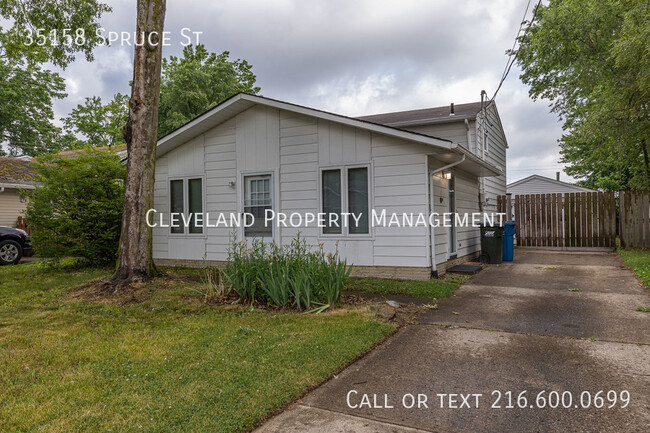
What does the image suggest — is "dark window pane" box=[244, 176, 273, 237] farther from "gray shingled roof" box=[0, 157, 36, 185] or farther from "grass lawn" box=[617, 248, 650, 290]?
"gray shingled roof" box=[0, 157, 36, 185]

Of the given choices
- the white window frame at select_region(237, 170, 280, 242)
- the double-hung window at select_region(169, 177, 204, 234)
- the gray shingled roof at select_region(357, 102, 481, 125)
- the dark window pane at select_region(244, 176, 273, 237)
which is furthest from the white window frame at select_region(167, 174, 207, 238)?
the gray shingled roof at select_region(357, 102, 481, 125)

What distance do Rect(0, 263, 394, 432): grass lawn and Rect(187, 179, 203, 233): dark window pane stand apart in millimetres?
3853

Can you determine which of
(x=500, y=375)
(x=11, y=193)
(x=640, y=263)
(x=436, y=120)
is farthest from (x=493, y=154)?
(x=11, y=193)

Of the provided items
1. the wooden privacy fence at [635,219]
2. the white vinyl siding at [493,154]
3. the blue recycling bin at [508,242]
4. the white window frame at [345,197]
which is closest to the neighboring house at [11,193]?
the white window frame at [345,197]

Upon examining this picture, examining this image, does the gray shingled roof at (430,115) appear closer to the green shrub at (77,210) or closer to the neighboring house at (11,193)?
the green shrub at (77,210)

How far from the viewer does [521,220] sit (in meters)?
13.9

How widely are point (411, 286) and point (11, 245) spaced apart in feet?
36.5

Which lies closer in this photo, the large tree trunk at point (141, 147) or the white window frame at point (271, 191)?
the large tree trunk at point (141, 147)

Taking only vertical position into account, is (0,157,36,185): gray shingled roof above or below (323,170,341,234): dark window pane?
above

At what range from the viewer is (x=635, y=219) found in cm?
1191

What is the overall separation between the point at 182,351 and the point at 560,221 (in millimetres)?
13369

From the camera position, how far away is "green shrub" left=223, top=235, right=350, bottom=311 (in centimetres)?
510

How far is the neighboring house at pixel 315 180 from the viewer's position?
728 centimetres

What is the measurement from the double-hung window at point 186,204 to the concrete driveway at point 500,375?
639 centimetres
